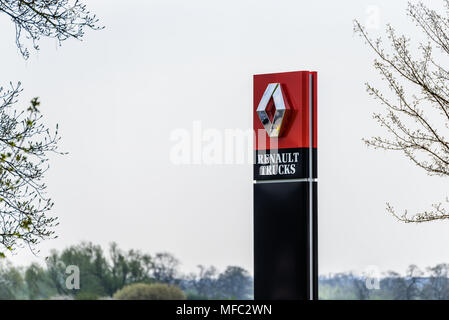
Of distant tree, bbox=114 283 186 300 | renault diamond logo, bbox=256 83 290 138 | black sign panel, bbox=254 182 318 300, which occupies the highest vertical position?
renault diamond logo, bbox=256 83 290 138

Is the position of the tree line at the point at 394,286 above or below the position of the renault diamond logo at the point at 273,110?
below

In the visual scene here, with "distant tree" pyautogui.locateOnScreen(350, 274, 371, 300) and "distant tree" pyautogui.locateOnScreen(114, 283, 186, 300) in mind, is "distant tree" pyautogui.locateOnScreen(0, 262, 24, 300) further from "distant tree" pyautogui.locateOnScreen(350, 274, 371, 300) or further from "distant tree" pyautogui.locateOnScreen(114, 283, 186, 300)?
"distant tree" pyautogui.locateOnScreen(350, 274, 371, 300)

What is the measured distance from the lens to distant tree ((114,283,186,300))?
14.2 meters

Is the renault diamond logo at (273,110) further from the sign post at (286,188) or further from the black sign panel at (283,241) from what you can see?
the black sign panel at (283,241)

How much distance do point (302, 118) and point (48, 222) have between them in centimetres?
258

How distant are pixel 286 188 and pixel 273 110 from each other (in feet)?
2.43

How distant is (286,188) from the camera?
23.0 ft

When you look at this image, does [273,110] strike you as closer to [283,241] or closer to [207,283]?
[283,241]

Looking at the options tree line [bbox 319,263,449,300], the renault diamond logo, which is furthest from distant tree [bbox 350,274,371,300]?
the renault diamond logo

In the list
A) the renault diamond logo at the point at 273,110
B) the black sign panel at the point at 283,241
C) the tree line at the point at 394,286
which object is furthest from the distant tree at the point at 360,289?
the renault diamond logo at the point at 273,110

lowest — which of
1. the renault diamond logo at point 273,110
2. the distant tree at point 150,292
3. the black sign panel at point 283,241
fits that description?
the distant tree at point 150,292

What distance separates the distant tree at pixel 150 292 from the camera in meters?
14.2
